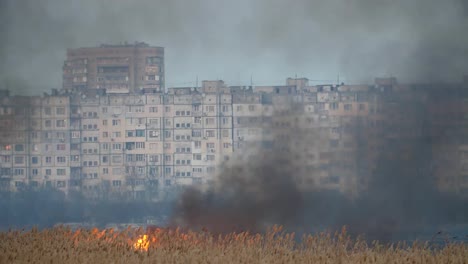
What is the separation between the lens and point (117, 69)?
6819 cm

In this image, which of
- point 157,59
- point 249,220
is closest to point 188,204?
point 249,220

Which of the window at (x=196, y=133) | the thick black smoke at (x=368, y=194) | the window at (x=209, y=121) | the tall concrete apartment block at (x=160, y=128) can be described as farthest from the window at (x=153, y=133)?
the thick black smoke at (x=368, y=194)

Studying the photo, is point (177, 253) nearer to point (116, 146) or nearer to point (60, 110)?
point (60, 110)

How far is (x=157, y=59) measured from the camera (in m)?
65.1

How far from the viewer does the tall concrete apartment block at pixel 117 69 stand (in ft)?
215

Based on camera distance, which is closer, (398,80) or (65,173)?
(398,80)

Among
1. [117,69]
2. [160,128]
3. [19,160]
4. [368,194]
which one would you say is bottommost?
[368,194]

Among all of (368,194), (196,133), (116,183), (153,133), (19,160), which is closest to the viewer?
(368,194)

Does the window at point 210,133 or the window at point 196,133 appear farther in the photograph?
the window at point 196,133

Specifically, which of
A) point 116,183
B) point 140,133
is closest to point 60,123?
point 140,133

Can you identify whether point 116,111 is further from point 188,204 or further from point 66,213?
point 188,204

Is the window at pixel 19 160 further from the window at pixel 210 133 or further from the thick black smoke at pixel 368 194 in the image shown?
the thick black smoke at pixel 368 194

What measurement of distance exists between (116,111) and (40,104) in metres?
5.89

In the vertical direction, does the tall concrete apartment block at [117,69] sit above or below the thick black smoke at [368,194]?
above
